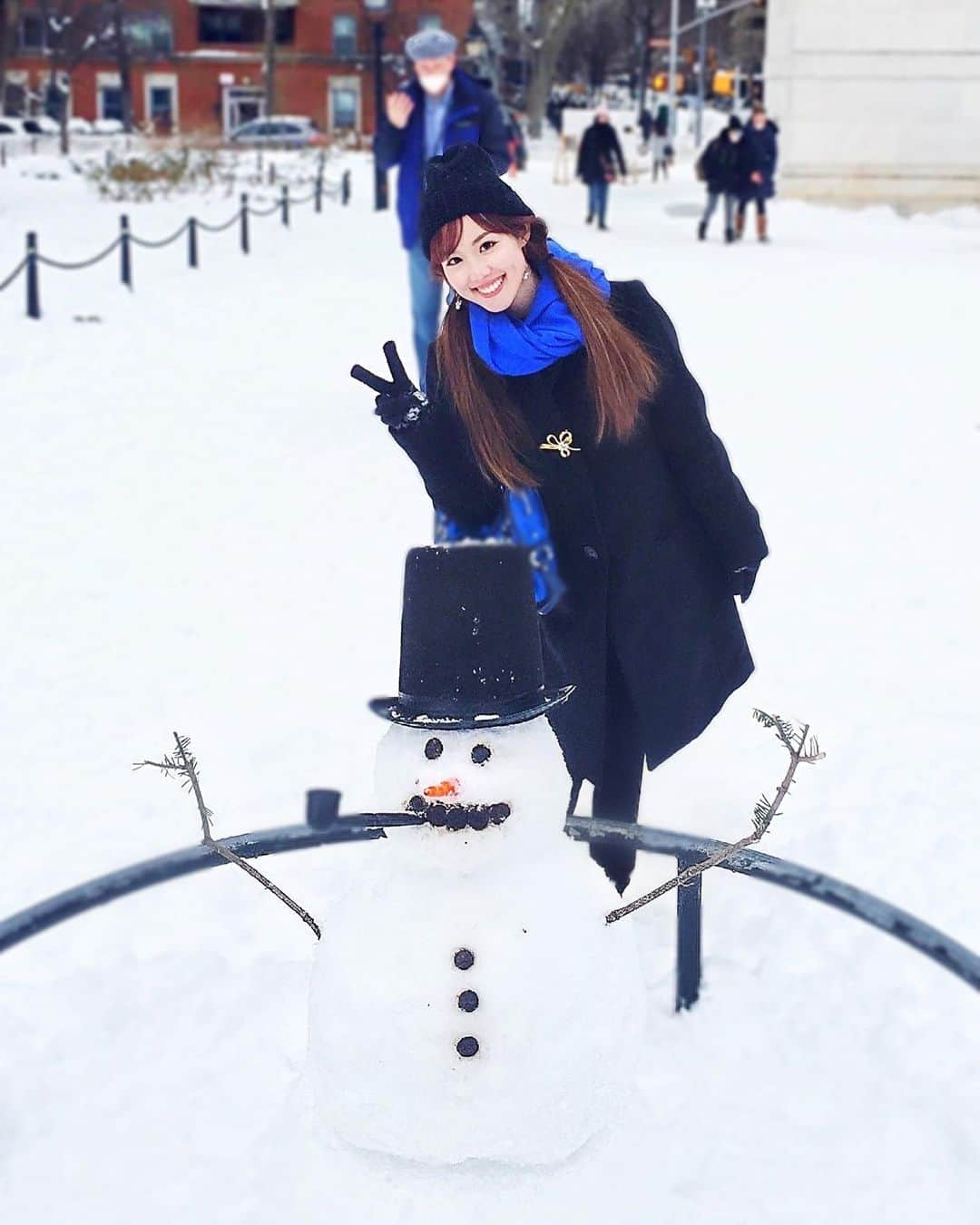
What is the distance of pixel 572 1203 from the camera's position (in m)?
2.48

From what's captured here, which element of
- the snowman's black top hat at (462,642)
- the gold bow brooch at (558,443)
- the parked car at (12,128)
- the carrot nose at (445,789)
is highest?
the parked car at (12,128)

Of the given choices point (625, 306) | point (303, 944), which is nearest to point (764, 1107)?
point (303, 944)

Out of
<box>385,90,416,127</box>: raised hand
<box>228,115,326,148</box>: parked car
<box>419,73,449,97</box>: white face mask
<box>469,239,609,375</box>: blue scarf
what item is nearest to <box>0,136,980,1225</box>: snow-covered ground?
<box>469,239,609,375</box>: blue scarf

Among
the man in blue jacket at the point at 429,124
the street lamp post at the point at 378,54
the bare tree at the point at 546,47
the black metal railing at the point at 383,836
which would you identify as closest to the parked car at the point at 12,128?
the bare tree at the point at 546,47

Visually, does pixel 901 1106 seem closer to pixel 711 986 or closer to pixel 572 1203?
pixel 711 986

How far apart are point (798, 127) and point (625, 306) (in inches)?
990

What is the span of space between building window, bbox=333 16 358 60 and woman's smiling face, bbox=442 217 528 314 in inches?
2462

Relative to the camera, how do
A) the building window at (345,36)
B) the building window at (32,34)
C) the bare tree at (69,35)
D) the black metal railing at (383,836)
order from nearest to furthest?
the black metal railing at (383,836), the bare tree at (69,35), the building window at (32,34), the building window at (345,36)

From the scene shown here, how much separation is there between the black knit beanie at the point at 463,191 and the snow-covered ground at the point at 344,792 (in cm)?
134

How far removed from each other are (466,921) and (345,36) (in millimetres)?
63937

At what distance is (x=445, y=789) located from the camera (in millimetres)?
2033

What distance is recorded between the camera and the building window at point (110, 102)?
63.2m

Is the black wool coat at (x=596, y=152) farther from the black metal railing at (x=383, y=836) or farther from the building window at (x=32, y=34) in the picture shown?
the building window at (x=32, y=34)

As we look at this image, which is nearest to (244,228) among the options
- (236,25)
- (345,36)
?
(345,36)
